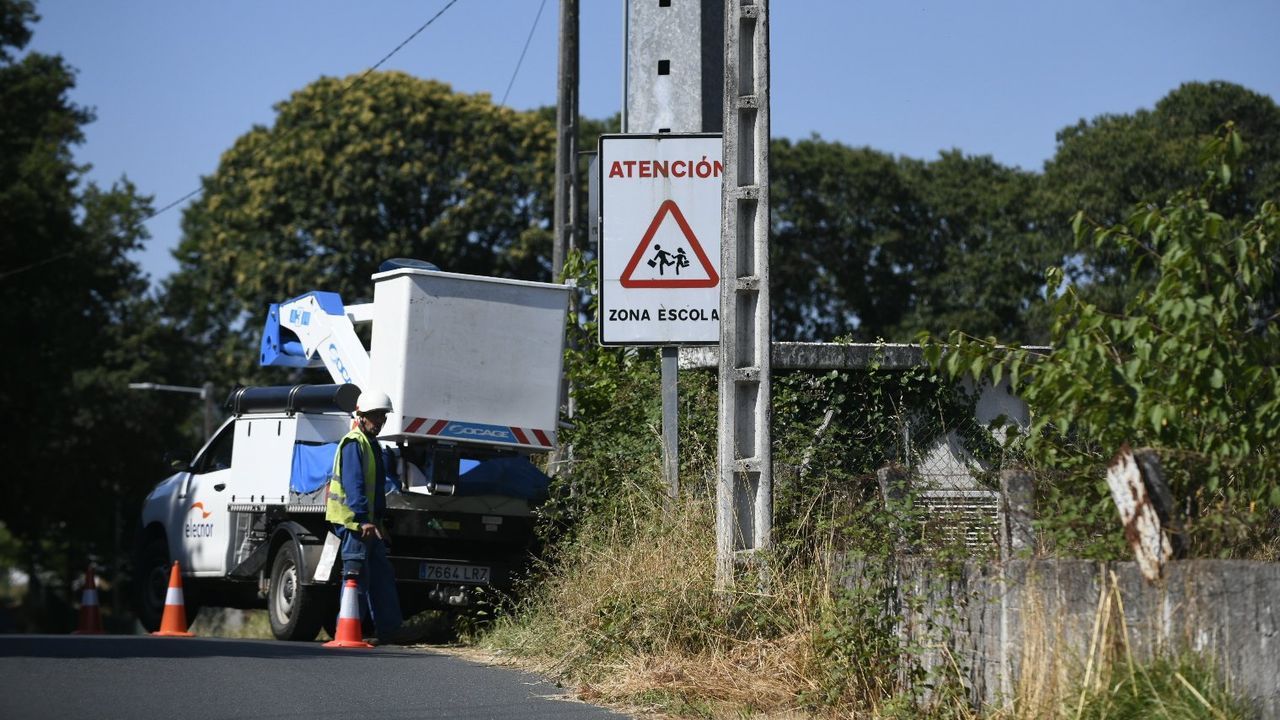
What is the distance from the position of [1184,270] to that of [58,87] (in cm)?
3340

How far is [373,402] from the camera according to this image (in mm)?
12602

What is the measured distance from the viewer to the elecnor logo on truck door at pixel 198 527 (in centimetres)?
1569

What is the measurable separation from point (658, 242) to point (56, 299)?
26.3 meters

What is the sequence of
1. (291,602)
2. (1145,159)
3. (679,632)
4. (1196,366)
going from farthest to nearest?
1. (1145,159)
2. (291,602)
3. (679,632)
4. (1196,366)

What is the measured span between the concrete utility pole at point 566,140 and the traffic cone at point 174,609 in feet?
17.5

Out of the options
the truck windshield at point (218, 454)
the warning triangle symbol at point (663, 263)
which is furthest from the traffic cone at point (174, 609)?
the warning triangle symbol at point (663, 263)

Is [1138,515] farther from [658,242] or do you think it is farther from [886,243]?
[886,243]

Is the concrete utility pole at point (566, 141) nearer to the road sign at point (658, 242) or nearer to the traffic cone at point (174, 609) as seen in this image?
the traffic cone at point (174, 609)

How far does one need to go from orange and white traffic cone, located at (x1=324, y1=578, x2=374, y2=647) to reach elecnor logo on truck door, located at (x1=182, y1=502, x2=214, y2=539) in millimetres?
3385

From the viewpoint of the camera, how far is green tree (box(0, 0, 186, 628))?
111 feet

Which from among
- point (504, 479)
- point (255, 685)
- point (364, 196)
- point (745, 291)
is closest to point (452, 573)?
point (504, 479)

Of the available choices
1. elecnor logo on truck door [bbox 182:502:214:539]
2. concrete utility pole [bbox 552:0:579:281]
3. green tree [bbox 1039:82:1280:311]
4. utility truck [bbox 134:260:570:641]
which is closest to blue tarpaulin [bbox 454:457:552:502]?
utility truck [bbox 134:260:570:641]

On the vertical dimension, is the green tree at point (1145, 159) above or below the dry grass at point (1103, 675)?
above

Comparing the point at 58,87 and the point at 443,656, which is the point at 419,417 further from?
the point at 58,87
